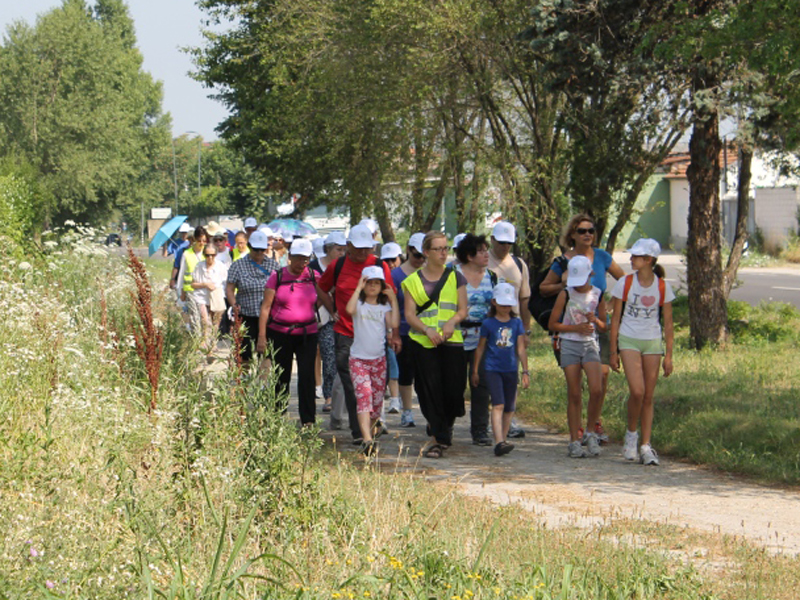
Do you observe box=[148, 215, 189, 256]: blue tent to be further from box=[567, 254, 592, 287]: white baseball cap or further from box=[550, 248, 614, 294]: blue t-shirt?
box=[567, 254, 592, 287]: white baseball cap

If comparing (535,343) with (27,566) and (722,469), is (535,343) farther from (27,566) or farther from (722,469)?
(27,566)

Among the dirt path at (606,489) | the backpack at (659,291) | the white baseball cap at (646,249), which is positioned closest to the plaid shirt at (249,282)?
the dirt path at (606,489)

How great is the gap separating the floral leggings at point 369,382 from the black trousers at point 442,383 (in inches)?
12.6

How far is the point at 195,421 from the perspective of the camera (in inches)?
278

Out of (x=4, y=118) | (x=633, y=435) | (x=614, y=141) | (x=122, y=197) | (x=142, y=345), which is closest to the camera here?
(x=142, y=345)

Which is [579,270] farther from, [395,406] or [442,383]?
[395,406]

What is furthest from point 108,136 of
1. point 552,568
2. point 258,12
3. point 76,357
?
point 552,568

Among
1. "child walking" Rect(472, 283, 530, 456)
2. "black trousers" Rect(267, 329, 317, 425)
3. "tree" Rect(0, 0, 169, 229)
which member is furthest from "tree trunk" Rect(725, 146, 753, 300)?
"tree" Rect(0, 0, 169, 229)

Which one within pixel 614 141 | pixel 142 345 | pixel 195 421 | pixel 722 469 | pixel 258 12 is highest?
pixel 258 12

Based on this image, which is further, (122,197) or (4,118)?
(122,197)

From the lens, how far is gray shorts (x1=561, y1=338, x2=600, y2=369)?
35.8ft

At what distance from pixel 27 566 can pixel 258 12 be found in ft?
89.1

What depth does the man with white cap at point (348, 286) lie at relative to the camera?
1145 cm

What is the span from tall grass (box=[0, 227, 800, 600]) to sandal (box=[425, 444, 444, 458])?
6.45 feet
